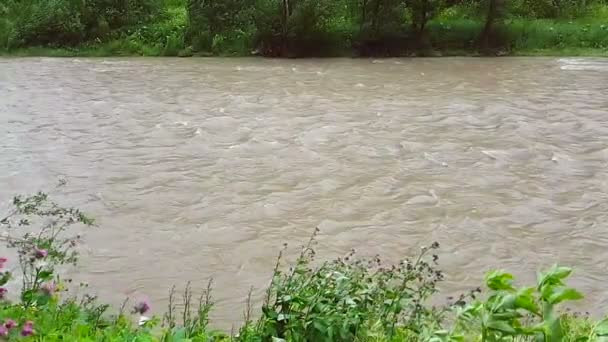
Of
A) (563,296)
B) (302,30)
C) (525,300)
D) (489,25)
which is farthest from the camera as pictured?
(489,25)

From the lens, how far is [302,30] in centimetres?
2333

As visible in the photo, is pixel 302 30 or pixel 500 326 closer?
pixel 500 326

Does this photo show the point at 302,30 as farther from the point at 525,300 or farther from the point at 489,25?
the point at 525,300

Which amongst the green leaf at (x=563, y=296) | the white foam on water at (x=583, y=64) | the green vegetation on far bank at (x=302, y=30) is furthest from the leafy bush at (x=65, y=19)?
the green leaf at (x=563, y=296)

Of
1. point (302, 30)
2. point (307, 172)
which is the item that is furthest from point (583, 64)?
point (307, 172)

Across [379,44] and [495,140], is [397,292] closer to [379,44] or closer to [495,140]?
[495,140]

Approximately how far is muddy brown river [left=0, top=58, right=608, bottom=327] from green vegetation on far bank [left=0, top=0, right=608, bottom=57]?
247 inches

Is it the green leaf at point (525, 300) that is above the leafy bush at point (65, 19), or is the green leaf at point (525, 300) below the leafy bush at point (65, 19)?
above

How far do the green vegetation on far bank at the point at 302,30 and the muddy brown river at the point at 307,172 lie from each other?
20.6 ft

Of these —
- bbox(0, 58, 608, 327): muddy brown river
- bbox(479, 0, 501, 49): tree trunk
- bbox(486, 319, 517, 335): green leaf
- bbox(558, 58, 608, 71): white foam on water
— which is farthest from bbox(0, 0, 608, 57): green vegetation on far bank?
bbox(486, 319, 517, 335): green leaf

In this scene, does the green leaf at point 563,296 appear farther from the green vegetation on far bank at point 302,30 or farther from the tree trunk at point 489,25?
the tree trunk at point 489,25

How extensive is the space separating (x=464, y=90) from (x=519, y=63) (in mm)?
6052

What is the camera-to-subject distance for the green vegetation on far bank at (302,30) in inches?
928

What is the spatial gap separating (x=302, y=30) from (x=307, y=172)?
14814 millimetres
